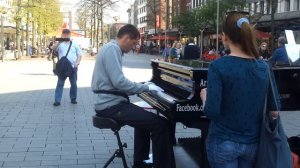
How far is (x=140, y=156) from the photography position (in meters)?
5.64

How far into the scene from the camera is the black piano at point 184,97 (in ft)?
15.1

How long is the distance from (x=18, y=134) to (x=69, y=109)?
114 inches

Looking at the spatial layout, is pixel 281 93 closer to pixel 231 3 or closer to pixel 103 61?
pixel 103 61

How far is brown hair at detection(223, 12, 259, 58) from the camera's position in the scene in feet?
10.5

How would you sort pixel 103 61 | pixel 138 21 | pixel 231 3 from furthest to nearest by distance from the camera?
pixel 138 21, pixel 231 3, pixel 103 61

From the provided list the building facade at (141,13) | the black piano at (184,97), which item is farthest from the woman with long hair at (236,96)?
the building facade at (141,13)

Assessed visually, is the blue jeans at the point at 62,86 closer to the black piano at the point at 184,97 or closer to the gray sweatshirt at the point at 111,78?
the black piano at the point at 184,97

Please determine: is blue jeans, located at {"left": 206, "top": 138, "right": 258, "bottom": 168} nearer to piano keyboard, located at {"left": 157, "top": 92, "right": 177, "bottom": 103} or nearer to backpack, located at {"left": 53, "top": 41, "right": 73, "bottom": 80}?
piano keyboard, located at {"left": 157, "top": 92, "right": 177, "bottom": 103}

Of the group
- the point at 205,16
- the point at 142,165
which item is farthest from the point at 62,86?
the point at 205,16

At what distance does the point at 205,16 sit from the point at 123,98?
1320 inches

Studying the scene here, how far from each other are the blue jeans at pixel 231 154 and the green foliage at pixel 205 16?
30085 mm

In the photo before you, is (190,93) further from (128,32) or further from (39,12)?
(39,12)

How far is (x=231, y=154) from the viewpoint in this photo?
3.26 m

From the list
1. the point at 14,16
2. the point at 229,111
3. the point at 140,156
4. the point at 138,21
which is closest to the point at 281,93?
the point at 140,156
